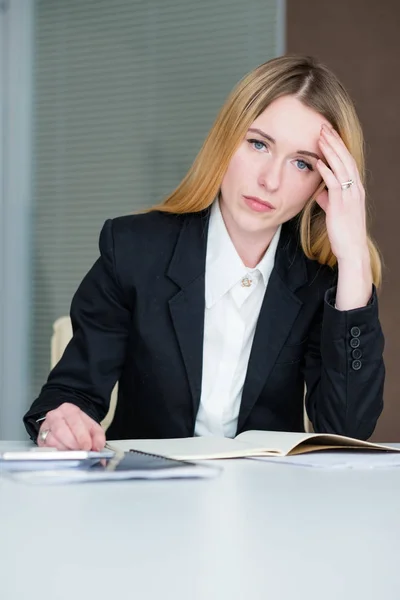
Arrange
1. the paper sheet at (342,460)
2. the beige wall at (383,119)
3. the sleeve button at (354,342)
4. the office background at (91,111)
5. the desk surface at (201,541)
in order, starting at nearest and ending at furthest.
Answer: the desk surface at (201,541)
the paper sheet at (342,460)
the sleeve button at (354,342)
the beige wall at (383,119)
the office background at (91,111)

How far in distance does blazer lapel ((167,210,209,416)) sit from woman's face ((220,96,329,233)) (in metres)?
0.12

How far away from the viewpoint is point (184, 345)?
183cm

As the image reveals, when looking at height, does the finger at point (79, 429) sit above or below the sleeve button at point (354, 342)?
below

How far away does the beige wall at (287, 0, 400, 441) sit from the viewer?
12.6ft

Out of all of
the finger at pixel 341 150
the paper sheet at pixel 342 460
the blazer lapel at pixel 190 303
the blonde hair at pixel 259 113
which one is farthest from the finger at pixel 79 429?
the finger at pixel 341 150

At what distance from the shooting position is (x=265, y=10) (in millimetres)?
4047

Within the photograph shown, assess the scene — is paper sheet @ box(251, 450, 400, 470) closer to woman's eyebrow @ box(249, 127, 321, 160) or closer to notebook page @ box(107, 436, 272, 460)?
notebook page @ box(107, 436, 272, 460)

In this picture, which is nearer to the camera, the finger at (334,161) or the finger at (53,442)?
the finger at (53,442)

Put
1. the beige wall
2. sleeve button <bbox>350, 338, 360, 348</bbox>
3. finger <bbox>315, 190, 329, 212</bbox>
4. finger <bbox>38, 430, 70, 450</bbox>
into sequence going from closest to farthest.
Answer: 1. finger <bbox>38, 430, 70, 450</bbox>
2. sleeve button <bbox>350, 338, 360, 348</bbox>
3. finger <bbox>315, 190, 329, 212</bbox>
4. the beige wall

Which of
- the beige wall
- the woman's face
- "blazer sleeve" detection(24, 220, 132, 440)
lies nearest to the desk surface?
"blazer sleeve" detection(24, 220, 132, 440)

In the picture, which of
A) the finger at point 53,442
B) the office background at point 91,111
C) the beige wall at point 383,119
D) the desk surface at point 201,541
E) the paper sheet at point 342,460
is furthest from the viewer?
the office background at point 91,111

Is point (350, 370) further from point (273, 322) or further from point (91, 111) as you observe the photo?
point (91, 111)

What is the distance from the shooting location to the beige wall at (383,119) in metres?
3.84

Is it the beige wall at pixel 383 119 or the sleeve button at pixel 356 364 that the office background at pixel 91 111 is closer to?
the beige wall at pixel 383 119
